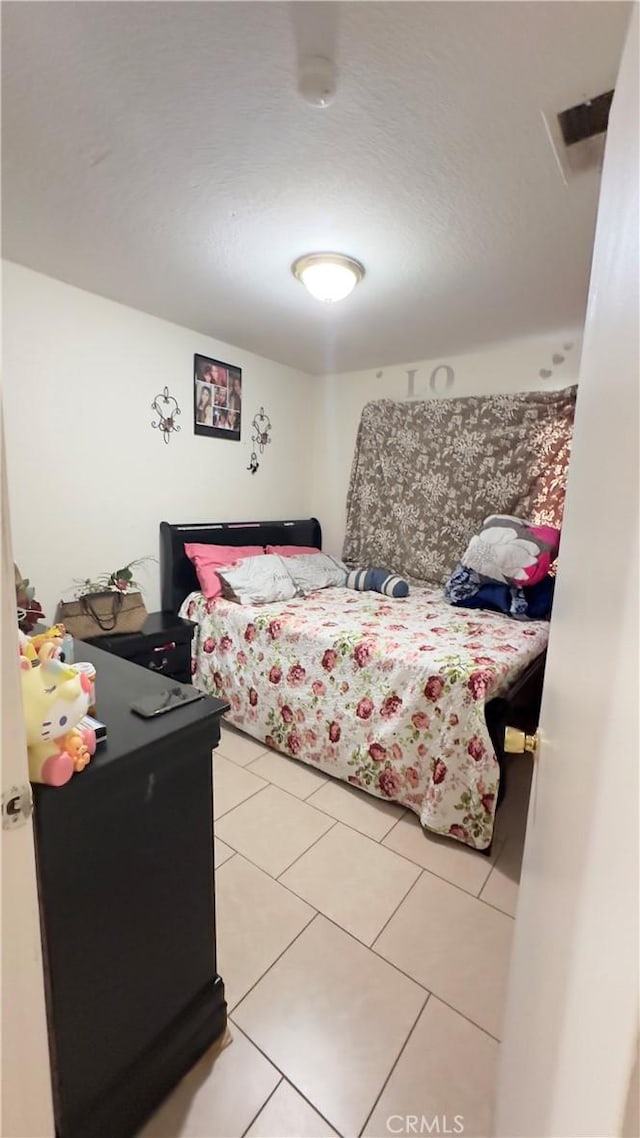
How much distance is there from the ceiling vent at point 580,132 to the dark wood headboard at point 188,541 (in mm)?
2418

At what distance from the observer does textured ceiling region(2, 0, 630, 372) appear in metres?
0.98

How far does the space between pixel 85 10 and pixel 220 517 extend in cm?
242

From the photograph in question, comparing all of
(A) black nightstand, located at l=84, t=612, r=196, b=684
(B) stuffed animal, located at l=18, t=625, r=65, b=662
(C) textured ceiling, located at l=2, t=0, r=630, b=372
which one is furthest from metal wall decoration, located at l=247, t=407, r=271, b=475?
(B) stuffed animal, located at l=18, t=625, r=65, b=662

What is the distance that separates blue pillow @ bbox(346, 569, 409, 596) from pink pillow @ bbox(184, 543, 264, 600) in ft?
2.28

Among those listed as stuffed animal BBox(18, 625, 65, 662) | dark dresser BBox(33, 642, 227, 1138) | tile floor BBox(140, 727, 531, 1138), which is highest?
stuffed animal BBox(18, 625, 65, 662)

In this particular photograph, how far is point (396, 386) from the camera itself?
342 centimetres

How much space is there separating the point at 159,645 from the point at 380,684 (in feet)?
4.18

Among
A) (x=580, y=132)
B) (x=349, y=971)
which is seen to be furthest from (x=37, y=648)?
(x=580, y=132)

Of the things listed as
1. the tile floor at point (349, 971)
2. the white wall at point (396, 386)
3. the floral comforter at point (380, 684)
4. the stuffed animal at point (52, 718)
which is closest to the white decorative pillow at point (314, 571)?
the floral comforter at point (380, 684)

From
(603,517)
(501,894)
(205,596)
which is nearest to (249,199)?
(603,517)

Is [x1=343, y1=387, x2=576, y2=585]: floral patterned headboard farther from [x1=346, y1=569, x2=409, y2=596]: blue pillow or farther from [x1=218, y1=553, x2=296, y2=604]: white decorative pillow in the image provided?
[x1=218, y1=553, x2=296, y2=604]: white decorative pillow

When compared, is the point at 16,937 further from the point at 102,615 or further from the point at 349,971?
the point at 102,615

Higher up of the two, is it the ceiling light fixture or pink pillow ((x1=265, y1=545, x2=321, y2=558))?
the ceiling light fixture

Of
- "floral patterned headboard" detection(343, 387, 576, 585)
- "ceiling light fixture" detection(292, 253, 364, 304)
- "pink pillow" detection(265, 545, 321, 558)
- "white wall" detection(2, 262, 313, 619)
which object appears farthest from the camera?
"pink pillow" detection(265, 545, 321, 558)
